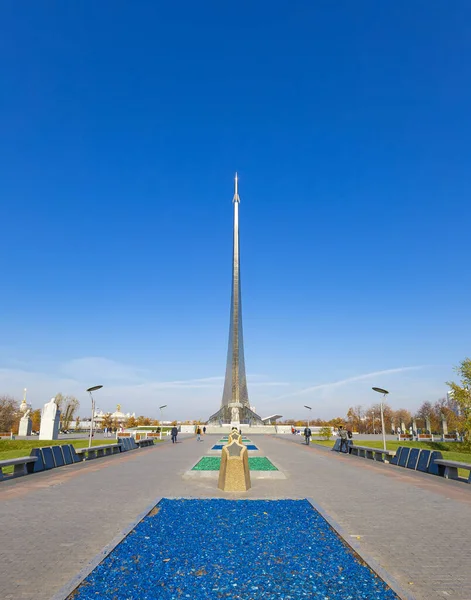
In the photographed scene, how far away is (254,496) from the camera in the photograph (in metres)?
9.73

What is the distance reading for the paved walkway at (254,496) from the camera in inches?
197

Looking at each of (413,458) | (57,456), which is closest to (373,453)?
(413,458)

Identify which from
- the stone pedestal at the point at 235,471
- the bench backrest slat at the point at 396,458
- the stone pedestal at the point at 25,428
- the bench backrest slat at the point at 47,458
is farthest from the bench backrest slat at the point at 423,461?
the stone pedestal at the point at 25,428

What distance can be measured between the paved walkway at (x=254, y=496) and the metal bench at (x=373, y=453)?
296 cm

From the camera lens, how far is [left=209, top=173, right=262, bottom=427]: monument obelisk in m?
63.4

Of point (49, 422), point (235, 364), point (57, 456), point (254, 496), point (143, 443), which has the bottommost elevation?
point (254, 496)

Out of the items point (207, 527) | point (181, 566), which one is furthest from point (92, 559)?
point (207, 527)

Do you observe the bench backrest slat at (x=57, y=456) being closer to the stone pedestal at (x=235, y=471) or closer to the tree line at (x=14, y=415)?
the stone pedestal at (x=235, y=471)

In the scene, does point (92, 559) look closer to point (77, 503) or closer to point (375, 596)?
point (375, 596)

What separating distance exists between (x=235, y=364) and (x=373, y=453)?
44506mm

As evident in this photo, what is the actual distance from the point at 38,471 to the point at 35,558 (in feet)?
31.0

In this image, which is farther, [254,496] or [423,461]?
[423,461]

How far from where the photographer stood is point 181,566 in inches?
204

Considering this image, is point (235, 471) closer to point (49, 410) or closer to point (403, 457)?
point (403, 457)
